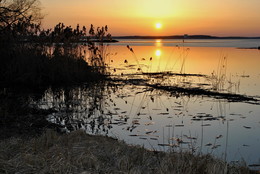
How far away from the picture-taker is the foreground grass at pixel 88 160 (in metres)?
3.72

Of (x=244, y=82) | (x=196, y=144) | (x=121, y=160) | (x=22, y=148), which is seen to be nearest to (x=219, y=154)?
(x=196, y=144)

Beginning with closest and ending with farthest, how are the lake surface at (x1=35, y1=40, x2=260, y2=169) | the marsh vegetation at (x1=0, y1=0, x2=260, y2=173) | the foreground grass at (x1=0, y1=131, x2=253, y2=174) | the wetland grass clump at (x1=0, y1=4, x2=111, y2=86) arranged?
the foreground grass at (x1=0, y1=131, x2=253, y2=174), the marsh vegetation at (x1=0, y1=0, x2=260, y2=173), the lake surface at (x1=35, y1=40, x2=260, y2=169), the wetland grass clump at (x1=0, y1=4, x2=111, y2=86)

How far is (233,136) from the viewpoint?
716 centimetres

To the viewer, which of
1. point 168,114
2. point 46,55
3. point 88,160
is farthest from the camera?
point 46,55

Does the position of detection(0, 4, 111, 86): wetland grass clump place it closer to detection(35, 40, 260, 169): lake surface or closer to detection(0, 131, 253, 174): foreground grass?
detection(35, 40, 260, 169): lake surface

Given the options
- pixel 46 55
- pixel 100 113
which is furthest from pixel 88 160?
pixel 46 55

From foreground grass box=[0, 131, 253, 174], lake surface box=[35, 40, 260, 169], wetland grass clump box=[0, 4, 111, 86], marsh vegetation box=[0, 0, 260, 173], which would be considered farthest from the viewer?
wetland grass clump box=[0, 4, 111, 86]

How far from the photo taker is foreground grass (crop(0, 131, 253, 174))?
12.2 feet

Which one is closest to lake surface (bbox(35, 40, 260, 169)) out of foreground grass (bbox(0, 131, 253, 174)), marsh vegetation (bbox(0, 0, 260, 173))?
marsh vegetation (bbox(0, 0, 260, 173))

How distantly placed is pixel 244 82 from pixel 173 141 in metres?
9.40

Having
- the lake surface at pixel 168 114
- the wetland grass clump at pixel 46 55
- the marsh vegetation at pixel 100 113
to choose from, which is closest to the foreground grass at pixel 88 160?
the marsh vegetation at pixel 100 113

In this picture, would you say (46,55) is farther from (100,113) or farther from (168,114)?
(168,114)

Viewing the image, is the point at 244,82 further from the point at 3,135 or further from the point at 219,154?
the point at 3,135

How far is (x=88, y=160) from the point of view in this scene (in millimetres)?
4031
